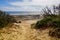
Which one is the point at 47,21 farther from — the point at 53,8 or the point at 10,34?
the point at 53,8

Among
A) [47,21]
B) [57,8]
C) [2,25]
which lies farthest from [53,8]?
[2,25]

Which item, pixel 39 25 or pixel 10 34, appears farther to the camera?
pixel 39 25

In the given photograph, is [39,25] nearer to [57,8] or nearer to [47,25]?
[47,25]

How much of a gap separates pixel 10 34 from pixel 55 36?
3232 mm

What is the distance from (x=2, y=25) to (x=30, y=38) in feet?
14.3

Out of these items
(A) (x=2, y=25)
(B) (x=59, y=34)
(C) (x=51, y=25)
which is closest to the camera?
(B) (x=59, y=34)

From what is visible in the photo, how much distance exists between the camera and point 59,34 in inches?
387

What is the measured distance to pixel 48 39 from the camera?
984 centimetres

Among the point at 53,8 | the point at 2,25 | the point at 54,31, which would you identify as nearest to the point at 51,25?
the point at 54,31

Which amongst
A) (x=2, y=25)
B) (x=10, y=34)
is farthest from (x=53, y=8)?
(x=10, y=34)

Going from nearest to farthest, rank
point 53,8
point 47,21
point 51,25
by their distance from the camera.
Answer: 1. point 51,25
2. point 47,21
3. point 53,8

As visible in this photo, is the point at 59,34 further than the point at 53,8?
No

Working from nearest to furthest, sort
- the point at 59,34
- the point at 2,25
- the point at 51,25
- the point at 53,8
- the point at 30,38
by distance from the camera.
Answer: the point at 59,34 < the point at 30,38 < the point at 51,25 < the point at 2,25 < the point at 53,8

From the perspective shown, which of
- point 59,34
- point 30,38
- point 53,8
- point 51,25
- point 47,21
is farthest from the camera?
point 53,8
